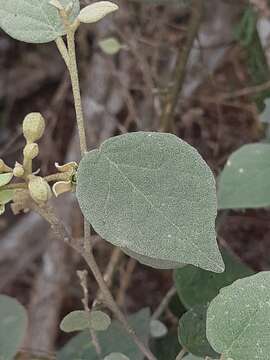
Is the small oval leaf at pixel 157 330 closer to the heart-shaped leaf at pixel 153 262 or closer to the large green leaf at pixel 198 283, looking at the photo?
the large green leaf at pixel 198 283

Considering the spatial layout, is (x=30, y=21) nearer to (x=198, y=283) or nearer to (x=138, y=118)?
(x=198, y=283)

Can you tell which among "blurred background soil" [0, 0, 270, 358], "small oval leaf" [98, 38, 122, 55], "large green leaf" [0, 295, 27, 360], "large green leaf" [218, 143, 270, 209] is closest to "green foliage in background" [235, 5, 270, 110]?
"blurred background soil" [0, 0, 270, 358]

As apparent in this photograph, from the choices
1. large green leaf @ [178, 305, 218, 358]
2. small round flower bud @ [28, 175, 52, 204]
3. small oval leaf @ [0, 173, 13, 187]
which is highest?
small oval leaf @ [0, 173, 13, 187]

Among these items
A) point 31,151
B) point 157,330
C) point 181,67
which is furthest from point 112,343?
point 181,67

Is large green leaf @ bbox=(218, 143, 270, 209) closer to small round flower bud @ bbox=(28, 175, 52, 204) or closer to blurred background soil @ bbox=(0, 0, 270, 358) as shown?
small round flower bud @ bbox=(28, 175, 52, 204)

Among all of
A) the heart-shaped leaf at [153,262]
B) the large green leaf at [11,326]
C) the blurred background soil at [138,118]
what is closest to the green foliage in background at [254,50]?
the blurred background soil at [138,118]

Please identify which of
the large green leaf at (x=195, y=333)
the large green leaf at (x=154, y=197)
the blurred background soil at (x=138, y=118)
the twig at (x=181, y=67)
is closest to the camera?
the large green leaf at (x=154, y=197)

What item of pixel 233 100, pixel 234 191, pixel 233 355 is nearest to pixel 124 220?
pixel 233 355
